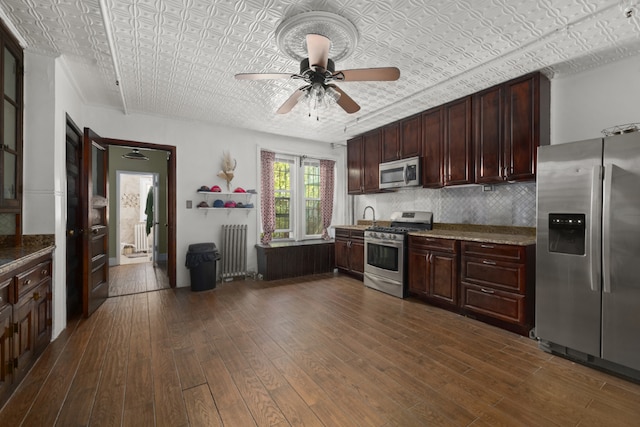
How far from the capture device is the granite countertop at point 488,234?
2.91 m

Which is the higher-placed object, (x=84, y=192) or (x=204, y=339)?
(x=84, y=192)

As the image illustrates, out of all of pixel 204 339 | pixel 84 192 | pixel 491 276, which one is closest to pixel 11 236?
pixel 84 192

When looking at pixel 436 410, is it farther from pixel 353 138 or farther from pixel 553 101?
pixel 353 138

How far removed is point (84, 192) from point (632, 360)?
516 cm

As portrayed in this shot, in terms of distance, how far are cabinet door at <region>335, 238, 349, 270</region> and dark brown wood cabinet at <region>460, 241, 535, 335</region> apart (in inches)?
84.7

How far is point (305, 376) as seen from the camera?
210 cm

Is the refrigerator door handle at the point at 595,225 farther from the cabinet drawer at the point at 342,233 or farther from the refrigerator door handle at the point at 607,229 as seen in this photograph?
the cabinet drawer at the point at 342,233

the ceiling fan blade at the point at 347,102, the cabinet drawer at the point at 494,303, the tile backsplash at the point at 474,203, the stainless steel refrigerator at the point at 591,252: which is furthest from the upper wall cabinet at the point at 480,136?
the ceiling fan blade at the point at 347,102

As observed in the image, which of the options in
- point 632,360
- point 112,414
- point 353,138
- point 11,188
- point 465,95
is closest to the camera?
point 112,414

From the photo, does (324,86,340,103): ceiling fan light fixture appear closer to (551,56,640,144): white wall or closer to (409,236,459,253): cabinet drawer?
(409,236,459,253): cabinet drawer

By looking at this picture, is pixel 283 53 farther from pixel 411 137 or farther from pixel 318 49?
pixel 411 137

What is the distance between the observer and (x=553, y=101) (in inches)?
123

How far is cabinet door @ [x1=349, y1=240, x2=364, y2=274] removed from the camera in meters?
4.80

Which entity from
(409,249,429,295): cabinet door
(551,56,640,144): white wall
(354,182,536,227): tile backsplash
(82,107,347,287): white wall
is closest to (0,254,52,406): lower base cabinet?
(82,107,347,287): white wall
